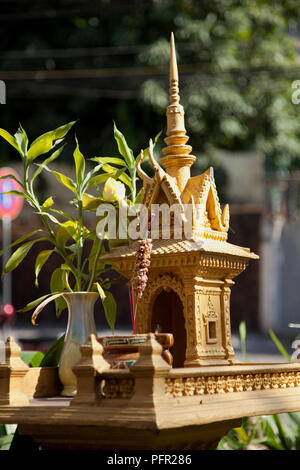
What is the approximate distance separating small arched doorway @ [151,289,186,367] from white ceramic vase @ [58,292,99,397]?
1.38 ft

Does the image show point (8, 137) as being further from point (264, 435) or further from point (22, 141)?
point (264, 435)

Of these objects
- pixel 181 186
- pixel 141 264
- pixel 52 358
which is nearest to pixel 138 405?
pixel 141 264

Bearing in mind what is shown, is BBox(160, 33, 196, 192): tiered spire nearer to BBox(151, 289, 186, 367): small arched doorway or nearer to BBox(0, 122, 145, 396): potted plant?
BBox(0, 122, 145, 396): potted plant

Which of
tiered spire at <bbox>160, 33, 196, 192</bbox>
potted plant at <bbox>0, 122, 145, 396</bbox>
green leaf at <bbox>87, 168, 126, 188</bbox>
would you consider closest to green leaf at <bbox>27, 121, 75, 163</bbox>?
potted plant at <bbox>0, 122, 145, 396</bbox>

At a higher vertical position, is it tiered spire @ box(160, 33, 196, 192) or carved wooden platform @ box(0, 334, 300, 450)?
tiered spire @ box(160, 33, 196, 192)

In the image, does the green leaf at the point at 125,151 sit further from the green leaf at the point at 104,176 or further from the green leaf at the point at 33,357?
the green leaf at the point at 33,357

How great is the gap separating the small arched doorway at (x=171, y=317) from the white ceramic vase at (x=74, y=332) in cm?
42

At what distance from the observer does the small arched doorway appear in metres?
4.00

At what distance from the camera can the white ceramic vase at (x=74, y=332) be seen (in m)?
3.60

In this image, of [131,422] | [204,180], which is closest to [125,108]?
[204,180]

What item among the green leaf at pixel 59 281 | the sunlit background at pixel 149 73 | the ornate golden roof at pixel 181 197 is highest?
the sunlit background at pixel 149 73

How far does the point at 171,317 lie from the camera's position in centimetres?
412

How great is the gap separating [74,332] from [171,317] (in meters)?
0.65

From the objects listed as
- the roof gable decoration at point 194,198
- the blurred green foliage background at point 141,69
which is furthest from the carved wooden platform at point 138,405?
the blurred green foliage background at point 141,69
